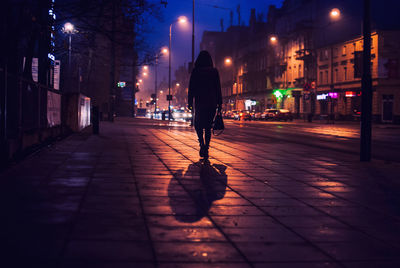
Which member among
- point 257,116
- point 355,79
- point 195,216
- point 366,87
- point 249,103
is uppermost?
point 355,79

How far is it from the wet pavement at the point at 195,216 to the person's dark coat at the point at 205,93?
3.86ft

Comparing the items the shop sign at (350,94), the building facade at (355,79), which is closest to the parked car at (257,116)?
the building facade at (355,79)

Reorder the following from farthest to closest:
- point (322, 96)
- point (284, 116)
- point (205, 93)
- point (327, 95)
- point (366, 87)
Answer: point (284, 116) → point (322, 96) → point (327, 95) → point (366, 87) → point (205, 93)

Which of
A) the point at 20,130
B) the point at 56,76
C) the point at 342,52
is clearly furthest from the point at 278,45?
the point at 20,130

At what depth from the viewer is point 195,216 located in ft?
17.6

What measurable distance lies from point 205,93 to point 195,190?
3915 mm

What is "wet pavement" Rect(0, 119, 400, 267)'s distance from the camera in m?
3.93

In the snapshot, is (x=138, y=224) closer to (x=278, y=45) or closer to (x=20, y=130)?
(x=20, y=130)

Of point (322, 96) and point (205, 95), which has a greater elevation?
point (322, 96)

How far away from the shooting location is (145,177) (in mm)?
8227

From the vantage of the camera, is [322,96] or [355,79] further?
[322,96]

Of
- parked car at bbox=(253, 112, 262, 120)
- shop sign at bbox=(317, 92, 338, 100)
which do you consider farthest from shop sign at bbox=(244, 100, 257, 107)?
shop sign at bbox=(317, 92, 338, 100)

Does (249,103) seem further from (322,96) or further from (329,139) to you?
(329,139)

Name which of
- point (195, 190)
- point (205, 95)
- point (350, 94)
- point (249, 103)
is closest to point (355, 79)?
point (350, 94)
